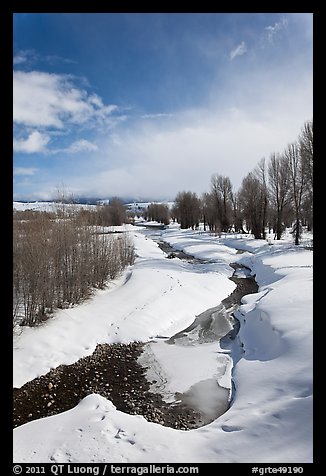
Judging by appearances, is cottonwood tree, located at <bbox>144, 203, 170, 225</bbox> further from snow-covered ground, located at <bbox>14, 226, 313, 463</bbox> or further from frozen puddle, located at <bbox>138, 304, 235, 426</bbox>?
frozen puddle, located at <bbox>138, 304, 235, 426</bbox>

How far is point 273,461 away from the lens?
3.68m

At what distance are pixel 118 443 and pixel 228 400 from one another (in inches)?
108

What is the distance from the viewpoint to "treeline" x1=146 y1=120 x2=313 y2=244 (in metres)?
24.4

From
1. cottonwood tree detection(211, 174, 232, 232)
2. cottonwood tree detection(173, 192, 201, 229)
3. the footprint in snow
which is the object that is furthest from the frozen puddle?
cottonwood tree detection(173, 192, 201, 229)

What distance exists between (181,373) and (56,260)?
6.43 meters

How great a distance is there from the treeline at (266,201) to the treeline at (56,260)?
15.9 meters

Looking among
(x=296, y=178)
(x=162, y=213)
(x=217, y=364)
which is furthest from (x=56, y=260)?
(x=162, y=213)

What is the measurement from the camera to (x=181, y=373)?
7246mm

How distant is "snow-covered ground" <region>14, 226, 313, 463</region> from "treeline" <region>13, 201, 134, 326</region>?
0.65 metres

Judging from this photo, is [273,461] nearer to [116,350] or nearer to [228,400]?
[228,400]

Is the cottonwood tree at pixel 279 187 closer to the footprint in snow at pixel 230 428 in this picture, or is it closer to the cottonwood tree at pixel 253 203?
the cottonwood tree at pixel 253 203

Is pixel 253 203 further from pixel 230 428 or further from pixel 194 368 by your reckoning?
pixel 230 428

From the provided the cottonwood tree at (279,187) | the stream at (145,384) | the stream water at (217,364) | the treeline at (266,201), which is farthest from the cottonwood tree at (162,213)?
the stream at (145,384)
